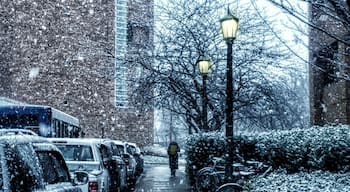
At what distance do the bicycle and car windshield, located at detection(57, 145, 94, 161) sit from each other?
264 cm

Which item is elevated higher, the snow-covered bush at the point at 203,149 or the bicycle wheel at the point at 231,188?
the snow-covered bush at the point at 203,149

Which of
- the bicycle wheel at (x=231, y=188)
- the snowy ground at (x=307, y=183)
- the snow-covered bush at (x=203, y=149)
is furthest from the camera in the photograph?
the snow-covered bush at (x=203, y=149)

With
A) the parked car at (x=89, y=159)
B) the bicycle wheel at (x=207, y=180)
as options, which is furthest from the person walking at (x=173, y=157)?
the parked car at (x=89, y=159)

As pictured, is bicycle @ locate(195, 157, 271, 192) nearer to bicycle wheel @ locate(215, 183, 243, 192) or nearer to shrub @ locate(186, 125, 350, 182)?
bicycle wheel @ locate(215, 183, 243, 192)

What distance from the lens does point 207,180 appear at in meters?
14.6

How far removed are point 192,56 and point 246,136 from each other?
5858 millimetres

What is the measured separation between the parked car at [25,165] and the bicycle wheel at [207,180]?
7.29m

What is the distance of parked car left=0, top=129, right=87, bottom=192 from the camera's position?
490 cm

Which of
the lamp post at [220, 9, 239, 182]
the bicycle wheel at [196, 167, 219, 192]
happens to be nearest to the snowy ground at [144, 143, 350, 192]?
the lamp post at [220, 9, 239, 182]

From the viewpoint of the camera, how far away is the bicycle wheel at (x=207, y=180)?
13.8 m

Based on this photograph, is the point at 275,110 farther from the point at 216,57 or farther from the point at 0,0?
the point at 0,0

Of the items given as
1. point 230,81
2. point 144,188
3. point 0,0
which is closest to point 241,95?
point 144,188

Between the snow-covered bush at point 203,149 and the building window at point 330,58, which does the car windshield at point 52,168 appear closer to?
the building window at point 330,58

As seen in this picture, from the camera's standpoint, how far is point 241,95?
821 inches
